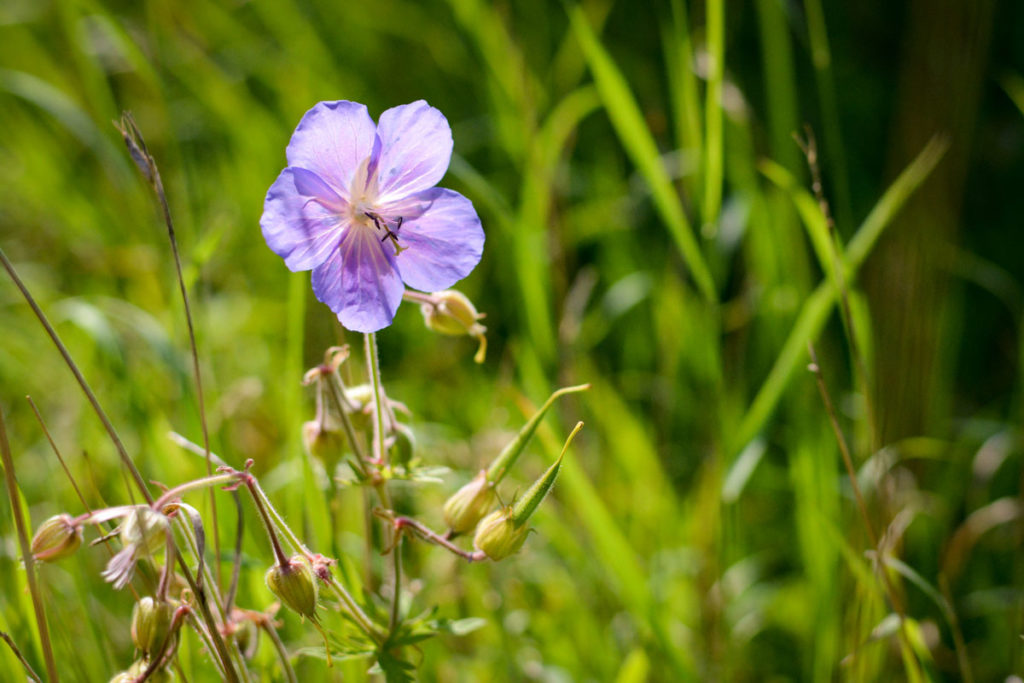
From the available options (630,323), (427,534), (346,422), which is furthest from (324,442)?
(630,323)

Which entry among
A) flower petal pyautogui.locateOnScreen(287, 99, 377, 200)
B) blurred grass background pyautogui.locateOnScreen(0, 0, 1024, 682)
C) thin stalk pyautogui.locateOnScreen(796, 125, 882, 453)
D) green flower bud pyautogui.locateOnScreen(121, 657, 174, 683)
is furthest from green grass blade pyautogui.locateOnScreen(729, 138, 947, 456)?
green flower bud pyautogui.locateOnScreen(121, 657, 174, 683)

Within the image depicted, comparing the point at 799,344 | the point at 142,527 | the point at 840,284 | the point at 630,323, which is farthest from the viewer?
the point at 630,323

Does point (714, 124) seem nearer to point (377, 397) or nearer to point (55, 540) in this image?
point (377, 397)

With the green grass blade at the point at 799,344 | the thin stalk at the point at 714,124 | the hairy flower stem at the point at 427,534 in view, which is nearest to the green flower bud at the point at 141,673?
the hairy flower stem at the point at 427,534

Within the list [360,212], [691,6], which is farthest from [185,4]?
[360,212]

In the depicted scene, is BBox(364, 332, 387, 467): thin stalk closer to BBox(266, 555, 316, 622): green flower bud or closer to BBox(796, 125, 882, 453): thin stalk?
BBox(266, 555, 316, 622): green flower bud

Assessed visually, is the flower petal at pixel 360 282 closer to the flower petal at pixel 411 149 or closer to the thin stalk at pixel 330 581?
the flower petal at pixel 411 149

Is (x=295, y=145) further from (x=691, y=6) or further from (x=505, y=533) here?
(x=691, y=6)
